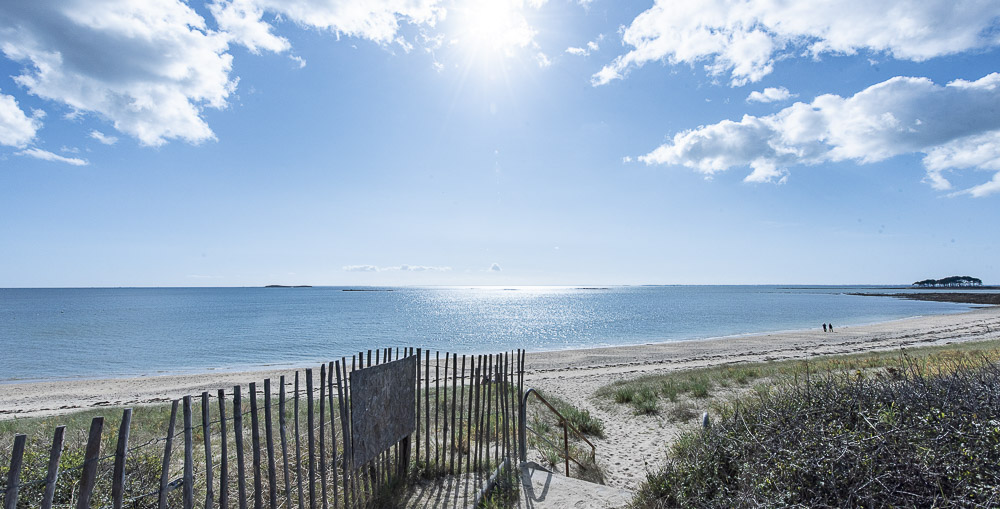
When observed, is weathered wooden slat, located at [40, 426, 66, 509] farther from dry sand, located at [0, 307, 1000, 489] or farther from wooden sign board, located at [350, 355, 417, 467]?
dry sand, located at [0, 307, 1000, 489]

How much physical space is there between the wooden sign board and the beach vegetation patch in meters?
2.74

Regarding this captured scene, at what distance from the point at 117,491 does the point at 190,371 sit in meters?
29.7

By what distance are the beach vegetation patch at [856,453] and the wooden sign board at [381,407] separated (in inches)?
108

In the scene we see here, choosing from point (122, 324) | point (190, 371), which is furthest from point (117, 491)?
point (122, 324)

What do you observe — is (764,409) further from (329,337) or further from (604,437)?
(329,337)

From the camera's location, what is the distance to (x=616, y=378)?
65.3 ft

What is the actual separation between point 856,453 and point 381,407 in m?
4.16

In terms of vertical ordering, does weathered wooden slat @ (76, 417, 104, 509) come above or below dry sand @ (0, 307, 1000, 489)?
above

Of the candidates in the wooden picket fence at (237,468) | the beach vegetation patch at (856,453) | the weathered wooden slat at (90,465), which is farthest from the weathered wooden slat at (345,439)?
the beach vegetation patch at (856,453)

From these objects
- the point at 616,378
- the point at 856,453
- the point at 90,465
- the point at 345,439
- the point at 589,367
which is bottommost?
the point at 589,367

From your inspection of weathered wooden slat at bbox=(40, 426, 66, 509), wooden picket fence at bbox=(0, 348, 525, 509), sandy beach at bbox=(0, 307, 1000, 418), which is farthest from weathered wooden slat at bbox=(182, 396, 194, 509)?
sandy beach at bbox=(0, 307, 1000, 418)

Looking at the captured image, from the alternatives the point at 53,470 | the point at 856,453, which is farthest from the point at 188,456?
the point at 856,453

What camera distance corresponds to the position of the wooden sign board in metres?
4.73

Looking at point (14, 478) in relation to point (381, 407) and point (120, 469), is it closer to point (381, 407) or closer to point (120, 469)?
point (120, 469)
